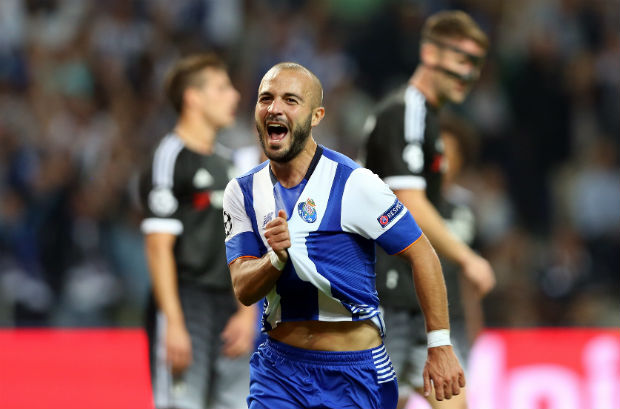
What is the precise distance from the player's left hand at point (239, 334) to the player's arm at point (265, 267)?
1876 mm

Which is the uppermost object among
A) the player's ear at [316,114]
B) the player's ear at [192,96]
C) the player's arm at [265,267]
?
the player's ear at [192,96]

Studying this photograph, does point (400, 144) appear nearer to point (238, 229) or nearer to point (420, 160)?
point (420, 160)

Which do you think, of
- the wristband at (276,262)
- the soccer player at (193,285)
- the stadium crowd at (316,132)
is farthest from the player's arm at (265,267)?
the stadium crowd at (316,132)

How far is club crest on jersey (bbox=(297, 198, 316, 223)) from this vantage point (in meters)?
3.53

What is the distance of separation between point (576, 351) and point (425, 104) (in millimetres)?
3506

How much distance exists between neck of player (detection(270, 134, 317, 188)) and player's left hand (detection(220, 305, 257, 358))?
2.00 meters

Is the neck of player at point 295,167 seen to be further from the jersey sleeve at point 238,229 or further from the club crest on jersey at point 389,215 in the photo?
the club crest on jersey at point 389,215

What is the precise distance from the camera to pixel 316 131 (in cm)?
1102

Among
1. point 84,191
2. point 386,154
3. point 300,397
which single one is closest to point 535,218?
point 84,191

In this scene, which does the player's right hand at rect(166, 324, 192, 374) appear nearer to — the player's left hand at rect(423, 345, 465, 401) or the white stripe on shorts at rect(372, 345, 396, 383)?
the white stripe on shorts at rect(372, 345, 396, 383)

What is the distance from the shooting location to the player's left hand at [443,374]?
11.3ft

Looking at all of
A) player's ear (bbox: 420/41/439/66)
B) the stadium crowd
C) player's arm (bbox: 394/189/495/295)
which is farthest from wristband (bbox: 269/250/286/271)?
the stadium crowd

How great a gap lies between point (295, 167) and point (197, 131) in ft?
7.43

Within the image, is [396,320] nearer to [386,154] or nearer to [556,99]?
[386,154]
